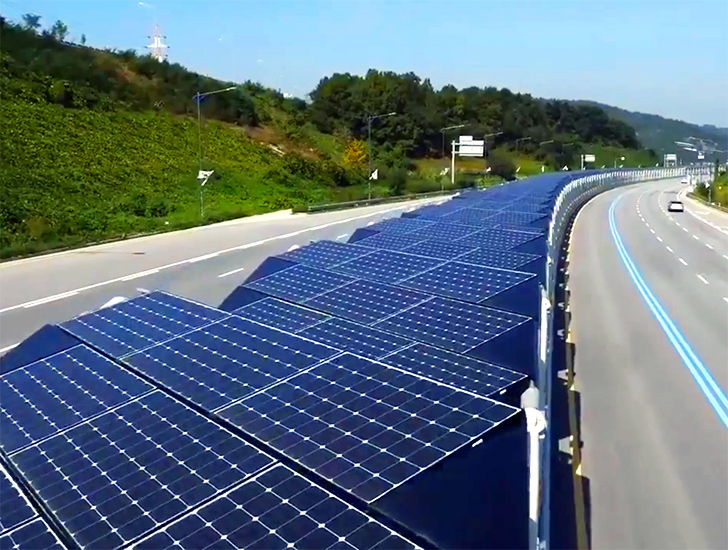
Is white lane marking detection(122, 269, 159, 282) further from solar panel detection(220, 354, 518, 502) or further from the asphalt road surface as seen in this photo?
solar panel detection(220, 354, 518, 502)

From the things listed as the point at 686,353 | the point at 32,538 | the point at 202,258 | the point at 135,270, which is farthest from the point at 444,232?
the point at 32,538

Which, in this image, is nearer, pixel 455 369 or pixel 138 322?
pixel 455 369

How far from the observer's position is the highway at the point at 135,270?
21.7 meters

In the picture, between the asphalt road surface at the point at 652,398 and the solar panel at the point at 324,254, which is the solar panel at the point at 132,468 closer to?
the asphalt road surface at the point at 652,398

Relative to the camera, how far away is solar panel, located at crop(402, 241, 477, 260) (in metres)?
18.0

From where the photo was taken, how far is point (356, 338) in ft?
32.4

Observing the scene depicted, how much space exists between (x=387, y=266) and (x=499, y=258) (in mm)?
2624

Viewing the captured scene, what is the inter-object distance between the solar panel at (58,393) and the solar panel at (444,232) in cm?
1385

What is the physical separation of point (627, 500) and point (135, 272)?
2156 centimetres

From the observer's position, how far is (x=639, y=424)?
13039mm

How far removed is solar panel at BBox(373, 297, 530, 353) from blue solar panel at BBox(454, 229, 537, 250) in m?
7.17

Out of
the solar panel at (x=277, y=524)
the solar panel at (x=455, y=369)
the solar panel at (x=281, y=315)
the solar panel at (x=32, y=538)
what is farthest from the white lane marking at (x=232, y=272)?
the solar panel at (x=277, y=524)

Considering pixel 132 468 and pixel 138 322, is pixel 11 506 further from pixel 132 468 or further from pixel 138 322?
pixel 138 322

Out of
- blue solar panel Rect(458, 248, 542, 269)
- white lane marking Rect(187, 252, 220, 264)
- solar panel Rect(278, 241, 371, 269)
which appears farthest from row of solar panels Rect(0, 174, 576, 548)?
white lane marking Rect(187, 252, 220, 264)
